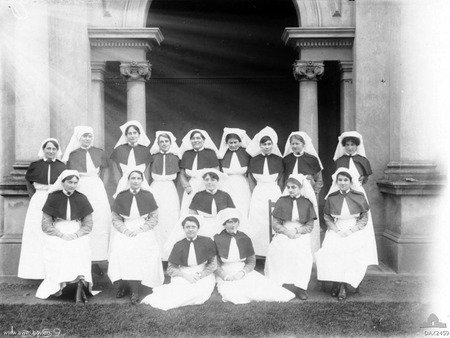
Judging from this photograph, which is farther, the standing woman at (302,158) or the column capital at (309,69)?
the column capital at (309,69)

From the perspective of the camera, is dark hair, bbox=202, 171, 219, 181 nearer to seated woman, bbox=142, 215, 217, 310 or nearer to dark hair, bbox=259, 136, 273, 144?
seated woman, bbox=142, 215, 217, 310

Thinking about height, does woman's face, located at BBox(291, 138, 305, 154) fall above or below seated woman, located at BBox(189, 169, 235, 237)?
above

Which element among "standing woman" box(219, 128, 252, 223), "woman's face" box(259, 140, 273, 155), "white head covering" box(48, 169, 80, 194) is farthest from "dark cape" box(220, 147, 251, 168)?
"white head covering" box(48, 169, 80, 194)

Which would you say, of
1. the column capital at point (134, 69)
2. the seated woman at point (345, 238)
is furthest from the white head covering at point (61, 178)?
A: the seated woman at point (345, 238)

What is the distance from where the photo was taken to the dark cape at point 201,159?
657cm

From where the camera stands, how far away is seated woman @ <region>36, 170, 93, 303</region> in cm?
539

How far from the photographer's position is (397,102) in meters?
6.80

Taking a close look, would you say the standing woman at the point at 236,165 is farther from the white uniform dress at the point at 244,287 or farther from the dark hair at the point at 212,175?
the white uniform dress at the point at 244,287

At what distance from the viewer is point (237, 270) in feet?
18.2

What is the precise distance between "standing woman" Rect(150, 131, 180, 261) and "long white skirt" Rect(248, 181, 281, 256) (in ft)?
3.26

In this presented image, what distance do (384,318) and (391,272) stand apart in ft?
5.65

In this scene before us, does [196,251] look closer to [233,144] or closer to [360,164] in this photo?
[233,144]

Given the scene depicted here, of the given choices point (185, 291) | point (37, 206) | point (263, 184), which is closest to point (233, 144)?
point (263, 184)

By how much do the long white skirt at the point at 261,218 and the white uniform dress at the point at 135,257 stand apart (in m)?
1.42
